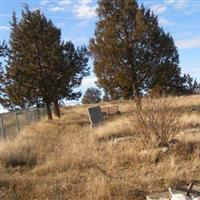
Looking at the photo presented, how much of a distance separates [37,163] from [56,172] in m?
1.88

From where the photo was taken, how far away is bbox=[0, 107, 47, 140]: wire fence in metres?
23.5

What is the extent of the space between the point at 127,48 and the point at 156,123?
22.1 m

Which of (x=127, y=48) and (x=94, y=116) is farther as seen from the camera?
(x=127, y=48)

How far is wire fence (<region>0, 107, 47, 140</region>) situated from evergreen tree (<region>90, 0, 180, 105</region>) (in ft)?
18.7

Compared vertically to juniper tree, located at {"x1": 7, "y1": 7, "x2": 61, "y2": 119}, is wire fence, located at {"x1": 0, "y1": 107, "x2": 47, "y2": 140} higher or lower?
lower

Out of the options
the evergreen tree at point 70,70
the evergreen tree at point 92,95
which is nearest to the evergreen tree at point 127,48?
the evergreen tree at point 70,70

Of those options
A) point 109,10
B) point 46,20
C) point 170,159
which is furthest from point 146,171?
point 46,20

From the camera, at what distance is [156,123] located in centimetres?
1353

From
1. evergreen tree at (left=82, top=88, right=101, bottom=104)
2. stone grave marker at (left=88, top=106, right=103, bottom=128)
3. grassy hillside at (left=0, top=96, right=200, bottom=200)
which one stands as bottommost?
grassy hillside at (left=0, top=96, right=200, bottom=200)

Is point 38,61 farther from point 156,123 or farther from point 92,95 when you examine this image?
point 92,95

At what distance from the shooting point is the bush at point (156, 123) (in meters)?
13.3

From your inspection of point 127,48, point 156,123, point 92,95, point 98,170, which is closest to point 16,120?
point 127,48

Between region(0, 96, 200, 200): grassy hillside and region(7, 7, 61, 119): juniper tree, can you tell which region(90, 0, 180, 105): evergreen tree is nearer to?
region(7, 7, 61, 119): juniper tree

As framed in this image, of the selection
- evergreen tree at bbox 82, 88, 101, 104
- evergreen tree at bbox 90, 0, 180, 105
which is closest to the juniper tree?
evergreen tree at bbox 90, 0, 180, 105
